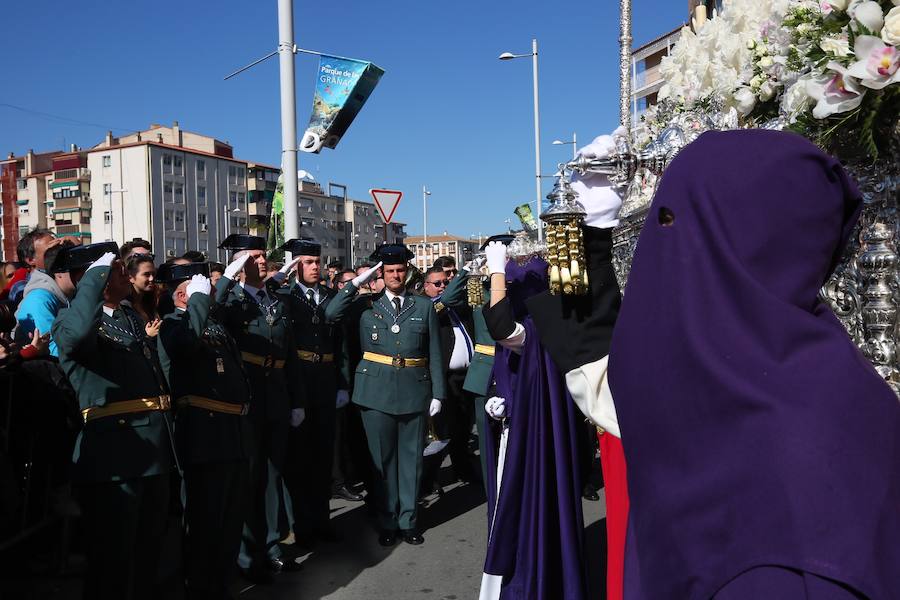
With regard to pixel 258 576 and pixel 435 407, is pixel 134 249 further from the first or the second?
pixel 435 407

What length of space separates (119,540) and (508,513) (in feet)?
6.23

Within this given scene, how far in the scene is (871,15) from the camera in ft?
6.77

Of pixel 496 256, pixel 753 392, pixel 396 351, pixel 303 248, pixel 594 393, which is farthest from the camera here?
pixel 303 248

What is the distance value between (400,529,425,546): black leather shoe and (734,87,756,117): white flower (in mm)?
4193

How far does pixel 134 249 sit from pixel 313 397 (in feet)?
6.79

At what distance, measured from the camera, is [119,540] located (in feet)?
12.4

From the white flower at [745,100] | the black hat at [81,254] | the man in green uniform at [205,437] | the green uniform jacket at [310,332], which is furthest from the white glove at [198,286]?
the white flower at [745,100]

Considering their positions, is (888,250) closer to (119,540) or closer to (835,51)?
(835,51)

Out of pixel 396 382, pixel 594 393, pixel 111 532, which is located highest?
pixel 594 393

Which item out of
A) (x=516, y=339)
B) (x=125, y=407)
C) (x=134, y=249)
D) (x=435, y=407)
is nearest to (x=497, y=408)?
(x=516, y=339)

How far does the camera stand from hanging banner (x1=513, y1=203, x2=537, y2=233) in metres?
6.39

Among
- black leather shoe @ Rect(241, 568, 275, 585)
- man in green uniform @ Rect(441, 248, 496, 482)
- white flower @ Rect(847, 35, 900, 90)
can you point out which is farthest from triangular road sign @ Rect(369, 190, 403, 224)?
white flower @ Rect(847, 35, 900, 90)

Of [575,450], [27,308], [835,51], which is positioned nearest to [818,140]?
[835,51]

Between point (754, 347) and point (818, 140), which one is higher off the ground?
point (818, 140)
